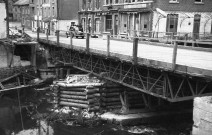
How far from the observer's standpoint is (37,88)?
23.7m

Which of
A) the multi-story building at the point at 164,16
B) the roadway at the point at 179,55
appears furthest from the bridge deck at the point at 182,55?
the multi-story building at the point at 164,16

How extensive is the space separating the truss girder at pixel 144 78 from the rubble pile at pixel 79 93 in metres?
0.88

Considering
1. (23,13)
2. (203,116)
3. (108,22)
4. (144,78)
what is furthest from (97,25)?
(23,13)

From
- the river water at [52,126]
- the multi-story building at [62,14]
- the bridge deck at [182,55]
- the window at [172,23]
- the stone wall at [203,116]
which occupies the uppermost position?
the multi-story building at [62,14]

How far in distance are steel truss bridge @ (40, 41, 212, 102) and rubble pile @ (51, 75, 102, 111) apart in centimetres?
86

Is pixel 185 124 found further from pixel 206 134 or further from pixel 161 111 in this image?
pixel 206 134

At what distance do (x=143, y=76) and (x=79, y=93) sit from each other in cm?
477

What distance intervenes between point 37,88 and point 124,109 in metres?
10.7

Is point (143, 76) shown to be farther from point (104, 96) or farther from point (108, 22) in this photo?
point (108, 22)

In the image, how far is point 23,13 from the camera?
65688 millimetres

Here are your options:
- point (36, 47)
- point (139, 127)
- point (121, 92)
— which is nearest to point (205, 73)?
point (139, 127)

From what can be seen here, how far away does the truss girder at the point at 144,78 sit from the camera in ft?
35.0

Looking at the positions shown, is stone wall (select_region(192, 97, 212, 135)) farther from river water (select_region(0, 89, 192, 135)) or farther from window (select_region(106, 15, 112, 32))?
window (select_region(106, 15, 112, 32))

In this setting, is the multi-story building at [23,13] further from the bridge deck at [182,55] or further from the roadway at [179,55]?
the roadway at [179,55]
